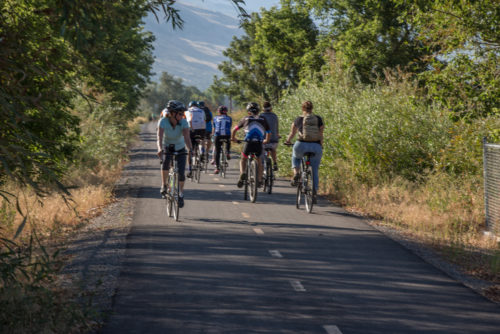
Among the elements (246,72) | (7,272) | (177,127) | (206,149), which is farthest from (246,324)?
(246,72)

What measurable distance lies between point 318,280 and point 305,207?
6247 mm

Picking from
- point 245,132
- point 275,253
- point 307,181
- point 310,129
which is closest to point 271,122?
point 245,132

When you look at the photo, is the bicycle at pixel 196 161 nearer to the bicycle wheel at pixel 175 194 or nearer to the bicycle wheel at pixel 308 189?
the bicycle wheel at pixel 308 189

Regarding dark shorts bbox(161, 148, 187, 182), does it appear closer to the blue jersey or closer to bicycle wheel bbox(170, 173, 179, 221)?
bicycle wheel bbox(170, 173, 179, 221)

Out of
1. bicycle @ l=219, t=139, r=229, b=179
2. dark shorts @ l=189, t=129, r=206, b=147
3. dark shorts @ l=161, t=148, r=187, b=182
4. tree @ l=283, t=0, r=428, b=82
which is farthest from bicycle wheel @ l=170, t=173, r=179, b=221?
tree @ l=283, t=0, r=428, b=82

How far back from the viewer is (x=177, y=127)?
11781 mm

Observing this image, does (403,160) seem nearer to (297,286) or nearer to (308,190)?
(308,190)

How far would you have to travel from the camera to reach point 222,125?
18547 millimetres

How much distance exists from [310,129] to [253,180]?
6.34 feet

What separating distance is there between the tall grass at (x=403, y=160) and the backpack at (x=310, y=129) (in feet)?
6.45

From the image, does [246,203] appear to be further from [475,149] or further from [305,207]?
[475,149]

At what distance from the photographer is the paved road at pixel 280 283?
5.90 meters

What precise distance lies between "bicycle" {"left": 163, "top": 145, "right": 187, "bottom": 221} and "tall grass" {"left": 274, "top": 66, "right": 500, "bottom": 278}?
4046 mm

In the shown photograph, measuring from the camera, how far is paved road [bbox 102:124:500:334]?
5898 millimetres
